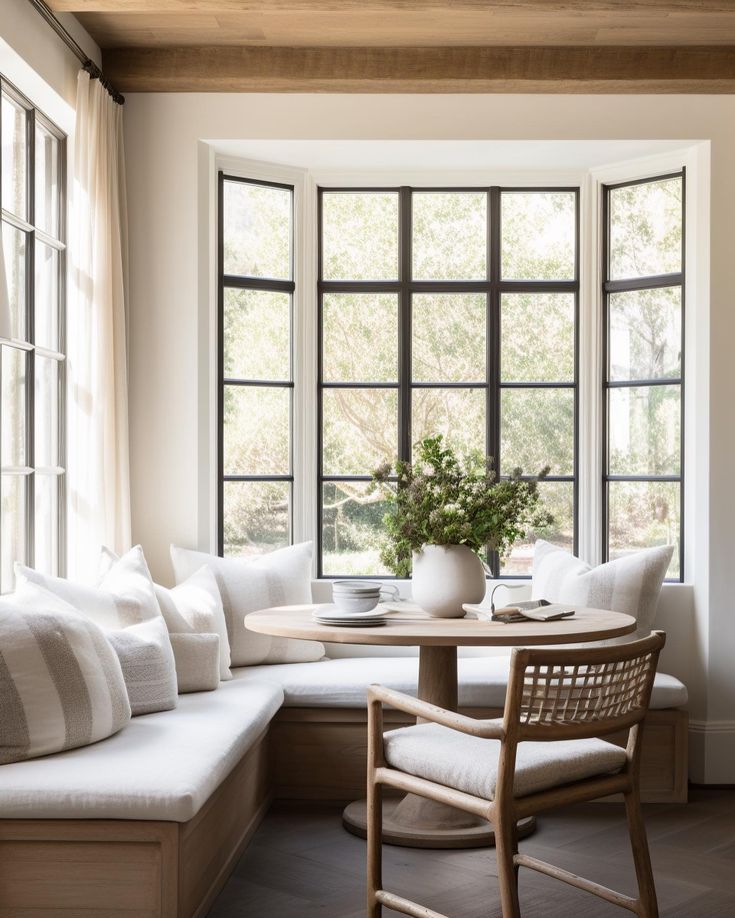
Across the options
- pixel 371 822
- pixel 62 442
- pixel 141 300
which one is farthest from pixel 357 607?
pixel 141 300

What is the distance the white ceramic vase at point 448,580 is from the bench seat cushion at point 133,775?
2.49 ft

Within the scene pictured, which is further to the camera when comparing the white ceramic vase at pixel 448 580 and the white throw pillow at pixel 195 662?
the white throw pillow at pixel 195 662

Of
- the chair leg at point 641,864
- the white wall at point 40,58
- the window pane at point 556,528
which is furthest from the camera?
the window pane at point 556,528

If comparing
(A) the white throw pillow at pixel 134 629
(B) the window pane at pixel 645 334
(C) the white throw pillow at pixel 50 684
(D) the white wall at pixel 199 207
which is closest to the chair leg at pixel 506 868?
(C) the white throw pillow at pixel 50 684

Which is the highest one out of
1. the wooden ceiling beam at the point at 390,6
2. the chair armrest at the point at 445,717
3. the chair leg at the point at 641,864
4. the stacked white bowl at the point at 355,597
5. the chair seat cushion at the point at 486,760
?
the wooden ceiling beam at the point at 390,6

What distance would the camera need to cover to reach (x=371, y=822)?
275cm

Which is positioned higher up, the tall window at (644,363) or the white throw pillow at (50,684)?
the tall window at (644,363)

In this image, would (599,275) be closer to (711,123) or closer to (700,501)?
(711,123)

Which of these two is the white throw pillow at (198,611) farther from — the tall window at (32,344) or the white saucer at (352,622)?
the white saucer at (352,622)

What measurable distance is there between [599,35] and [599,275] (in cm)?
109

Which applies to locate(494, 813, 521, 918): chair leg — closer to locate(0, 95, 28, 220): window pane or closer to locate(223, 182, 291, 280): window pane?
locate(0, 95, 28, 220): window pane

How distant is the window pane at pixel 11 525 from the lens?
3664 mm

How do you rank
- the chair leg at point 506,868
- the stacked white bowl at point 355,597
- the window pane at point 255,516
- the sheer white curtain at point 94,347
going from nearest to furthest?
the chair leg at point 506,868, the stacked white bowl at point 355,597, the sheer white curtain at point 94,347, the window pane at point 255,516

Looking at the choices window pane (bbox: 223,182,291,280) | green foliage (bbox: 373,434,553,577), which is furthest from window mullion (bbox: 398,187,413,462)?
green foliage (bbox: 373,434,553,577)
